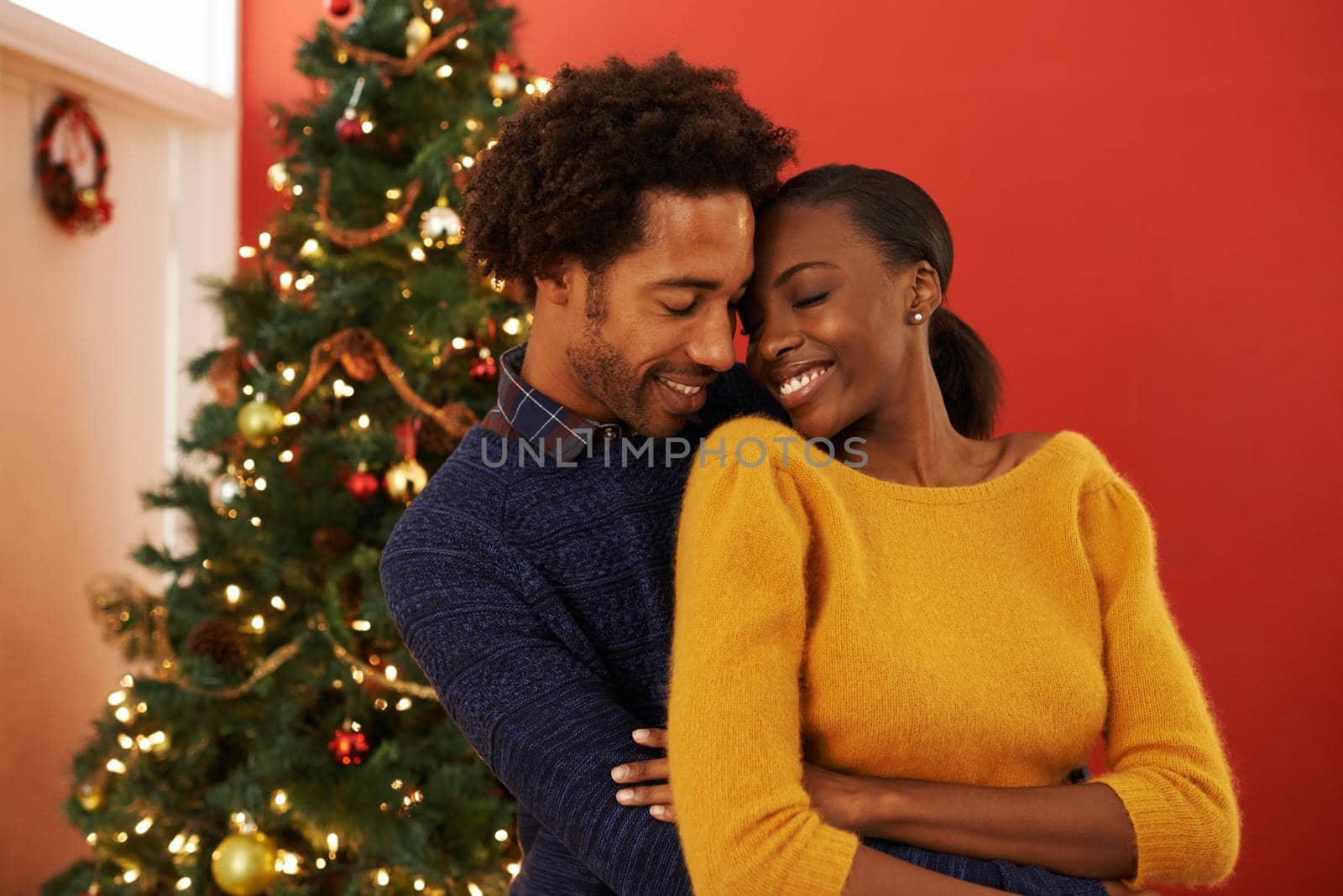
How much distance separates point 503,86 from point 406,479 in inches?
34.4

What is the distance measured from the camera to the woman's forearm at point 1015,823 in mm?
1084

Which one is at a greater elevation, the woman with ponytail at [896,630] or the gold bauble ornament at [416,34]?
the gold bauble ornament at [416,34]

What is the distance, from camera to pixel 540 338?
1396 mm

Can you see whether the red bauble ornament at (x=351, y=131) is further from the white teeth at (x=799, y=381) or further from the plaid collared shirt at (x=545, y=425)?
the white teeth at (x=799, y=381)

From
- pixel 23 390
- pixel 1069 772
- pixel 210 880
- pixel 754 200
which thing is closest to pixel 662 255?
pixel 754 200

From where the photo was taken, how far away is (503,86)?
2.46 meters

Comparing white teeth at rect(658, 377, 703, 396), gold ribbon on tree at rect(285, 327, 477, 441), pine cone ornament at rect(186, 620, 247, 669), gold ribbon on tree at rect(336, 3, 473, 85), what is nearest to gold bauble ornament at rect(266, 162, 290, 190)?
gold ribbon on tree at rect(336, 3, 473, 85)

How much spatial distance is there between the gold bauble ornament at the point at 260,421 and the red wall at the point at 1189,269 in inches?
61.4

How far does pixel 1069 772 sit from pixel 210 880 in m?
2.01

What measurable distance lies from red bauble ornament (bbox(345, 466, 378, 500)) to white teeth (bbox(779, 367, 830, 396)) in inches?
51.1

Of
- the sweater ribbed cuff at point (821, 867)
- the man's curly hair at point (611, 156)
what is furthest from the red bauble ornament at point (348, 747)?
the sweater ribbed cuff at point (821, 867)

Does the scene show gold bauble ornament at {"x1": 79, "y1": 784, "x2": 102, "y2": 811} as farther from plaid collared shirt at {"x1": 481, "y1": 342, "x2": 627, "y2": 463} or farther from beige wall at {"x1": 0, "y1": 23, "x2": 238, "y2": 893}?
plaid collared shirt at {"x1": 481, "y1": 342, "x2": 627, "y2": 463}

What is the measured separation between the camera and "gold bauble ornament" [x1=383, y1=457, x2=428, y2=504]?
232 centimetres

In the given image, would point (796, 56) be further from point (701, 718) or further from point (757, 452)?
point (701, 718)
